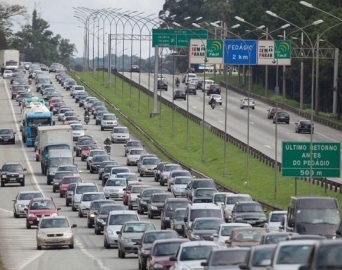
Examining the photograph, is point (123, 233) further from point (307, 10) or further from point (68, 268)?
point (307, 10)

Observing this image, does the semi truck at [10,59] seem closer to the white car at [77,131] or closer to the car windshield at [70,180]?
the white car at [77,131]

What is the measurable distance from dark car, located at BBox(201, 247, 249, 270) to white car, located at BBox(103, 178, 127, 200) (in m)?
40.9

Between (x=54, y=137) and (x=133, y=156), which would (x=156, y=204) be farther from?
(x=133, y=156)

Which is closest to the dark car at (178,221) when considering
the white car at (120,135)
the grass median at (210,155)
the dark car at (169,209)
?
the dark car at (169,209)

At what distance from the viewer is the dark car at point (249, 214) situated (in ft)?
177

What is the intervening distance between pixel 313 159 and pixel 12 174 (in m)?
25.8

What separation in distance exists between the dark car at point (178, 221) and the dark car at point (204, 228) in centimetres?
401

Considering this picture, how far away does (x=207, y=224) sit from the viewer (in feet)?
152

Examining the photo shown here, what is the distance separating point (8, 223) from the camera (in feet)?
208

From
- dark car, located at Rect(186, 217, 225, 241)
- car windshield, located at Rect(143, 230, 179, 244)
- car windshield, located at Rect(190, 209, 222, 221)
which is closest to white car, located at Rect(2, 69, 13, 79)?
car windshield, located at Rect(190, 209, 222, 221)

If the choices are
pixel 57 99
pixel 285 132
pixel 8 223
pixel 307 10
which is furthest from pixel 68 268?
pixel 307 10

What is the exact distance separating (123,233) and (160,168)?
37.6 meters

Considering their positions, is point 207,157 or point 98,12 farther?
point 98,12

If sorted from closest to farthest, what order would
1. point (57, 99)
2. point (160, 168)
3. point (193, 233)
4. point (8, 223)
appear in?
point (193, 233), point (8, 223), point (160, 168), point (57, 99)
